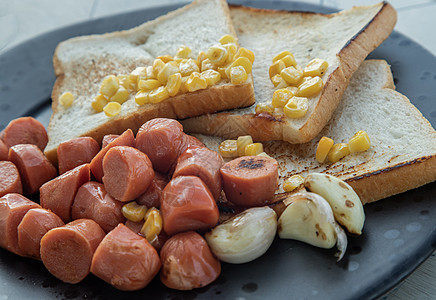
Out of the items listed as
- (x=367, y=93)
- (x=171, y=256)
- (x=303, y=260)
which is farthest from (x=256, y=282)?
(x=367, y=93)

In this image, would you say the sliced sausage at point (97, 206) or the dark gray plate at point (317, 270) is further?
the sliced sausage at point (97, 206)

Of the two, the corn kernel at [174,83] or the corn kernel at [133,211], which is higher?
the corn kernel at [174,83]

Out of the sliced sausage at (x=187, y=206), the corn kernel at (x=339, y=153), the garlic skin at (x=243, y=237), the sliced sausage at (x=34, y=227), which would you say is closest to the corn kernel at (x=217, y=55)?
the corn kernel at (x=339, y=153)

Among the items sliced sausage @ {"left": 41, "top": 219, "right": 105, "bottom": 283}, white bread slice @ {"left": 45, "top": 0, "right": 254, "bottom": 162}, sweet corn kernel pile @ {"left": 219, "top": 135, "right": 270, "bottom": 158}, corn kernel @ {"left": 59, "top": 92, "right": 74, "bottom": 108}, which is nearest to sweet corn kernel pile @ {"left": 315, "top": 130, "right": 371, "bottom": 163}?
sweet corn kernel pile @ {"left": 219, "top": 135, "right": 270, "bottom": 158}

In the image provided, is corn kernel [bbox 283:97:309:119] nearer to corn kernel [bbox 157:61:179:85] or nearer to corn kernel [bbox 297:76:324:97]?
corn kernel [bbox 297:76:324:97]

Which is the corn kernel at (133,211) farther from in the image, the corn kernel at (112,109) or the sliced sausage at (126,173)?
the corn kernel at (112,109)

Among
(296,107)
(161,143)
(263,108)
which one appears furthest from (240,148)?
(161,143)
